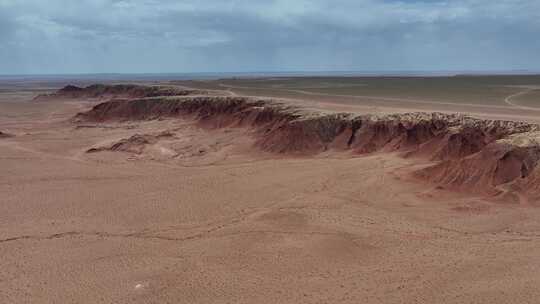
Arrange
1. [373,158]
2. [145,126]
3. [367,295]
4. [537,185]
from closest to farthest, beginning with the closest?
[367,295], [537,185], [373,158], [145,126]

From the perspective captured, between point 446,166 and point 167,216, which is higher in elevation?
point 446,166

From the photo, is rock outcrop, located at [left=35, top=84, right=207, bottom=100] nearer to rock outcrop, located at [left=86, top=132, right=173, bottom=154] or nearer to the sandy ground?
rock outcrop, located at [left=86, top=132, right=173, bottom=154]

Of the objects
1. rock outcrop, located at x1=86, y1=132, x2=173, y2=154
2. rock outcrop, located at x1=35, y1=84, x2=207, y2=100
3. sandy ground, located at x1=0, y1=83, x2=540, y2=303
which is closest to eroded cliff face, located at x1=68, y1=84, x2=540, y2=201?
sandy ground, located at x1=0, y1=83, x2=540, y2=303

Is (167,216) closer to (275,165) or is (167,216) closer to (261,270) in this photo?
(261,270)

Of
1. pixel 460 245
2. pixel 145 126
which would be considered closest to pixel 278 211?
pixel 460 245

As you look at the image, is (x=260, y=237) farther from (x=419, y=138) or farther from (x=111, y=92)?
(x=111, y=92)

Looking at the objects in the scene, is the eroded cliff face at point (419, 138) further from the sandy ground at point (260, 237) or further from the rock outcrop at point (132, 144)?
the rock outcrop at point (132, 144)

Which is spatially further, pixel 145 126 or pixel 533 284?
pixel 145 126

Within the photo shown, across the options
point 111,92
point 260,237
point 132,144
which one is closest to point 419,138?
point 260,237
